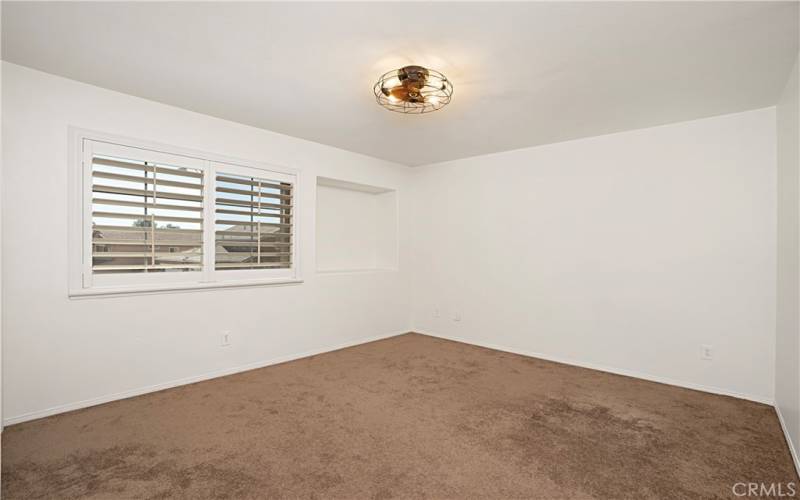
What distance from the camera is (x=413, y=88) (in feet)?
8.42

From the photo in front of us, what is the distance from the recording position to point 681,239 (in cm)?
349

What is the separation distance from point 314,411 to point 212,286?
1.53 metres

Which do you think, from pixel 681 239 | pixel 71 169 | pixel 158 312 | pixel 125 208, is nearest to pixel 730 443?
pixel 681 239

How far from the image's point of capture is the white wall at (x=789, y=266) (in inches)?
93.0

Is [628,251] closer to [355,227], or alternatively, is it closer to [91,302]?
[355,227]

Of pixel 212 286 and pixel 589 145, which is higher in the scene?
pixel 589 145

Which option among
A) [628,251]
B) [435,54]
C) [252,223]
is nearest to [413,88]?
[435,54]

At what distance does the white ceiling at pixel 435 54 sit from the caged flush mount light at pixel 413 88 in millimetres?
73

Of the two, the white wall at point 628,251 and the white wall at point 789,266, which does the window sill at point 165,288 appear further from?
the white wall at point 789,266

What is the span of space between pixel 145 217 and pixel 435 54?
2.58 meters

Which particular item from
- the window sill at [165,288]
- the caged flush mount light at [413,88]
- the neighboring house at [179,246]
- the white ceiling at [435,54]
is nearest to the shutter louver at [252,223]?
the neighboring house at [179,246]

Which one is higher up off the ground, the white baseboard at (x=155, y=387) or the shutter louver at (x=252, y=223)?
the shutter louver at (x=252, y=223)

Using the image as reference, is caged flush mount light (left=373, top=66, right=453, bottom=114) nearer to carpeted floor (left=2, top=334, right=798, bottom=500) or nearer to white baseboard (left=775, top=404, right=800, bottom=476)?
carpeted floor (left=2, top=334, right=798, bottom=500)

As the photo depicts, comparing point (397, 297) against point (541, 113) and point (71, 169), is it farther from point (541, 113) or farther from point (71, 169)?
point (71, 169)
